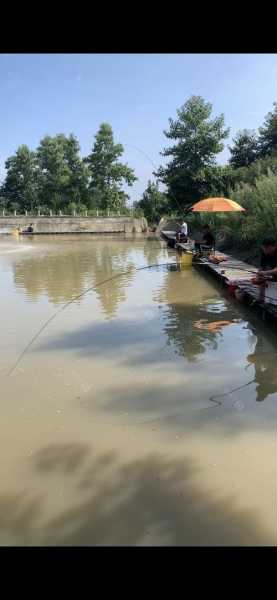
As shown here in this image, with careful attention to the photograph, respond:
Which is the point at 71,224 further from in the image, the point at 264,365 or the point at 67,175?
the point at 264,365

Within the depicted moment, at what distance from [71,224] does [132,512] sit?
4917 cm

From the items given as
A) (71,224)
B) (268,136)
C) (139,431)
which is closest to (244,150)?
(268,136)

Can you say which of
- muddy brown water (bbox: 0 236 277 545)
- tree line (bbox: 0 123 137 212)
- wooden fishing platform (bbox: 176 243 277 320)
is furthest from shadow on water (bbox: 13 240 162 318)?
tree line (bbox: 0 123 137 212)

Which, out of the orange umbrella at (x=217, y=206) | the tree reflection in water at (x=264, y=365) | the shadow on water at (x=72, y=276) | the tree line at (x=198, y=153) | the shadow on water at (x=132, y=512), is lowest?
the shadow on water at (x=132, y=512)

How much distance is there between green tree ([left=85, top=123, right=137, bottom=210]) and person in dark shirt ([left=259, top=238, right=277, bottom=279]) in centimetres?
4991

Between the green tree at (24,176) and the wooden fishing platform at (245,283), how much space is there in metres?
46.3

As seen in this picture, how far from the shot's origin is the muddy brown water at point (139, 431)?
303cm

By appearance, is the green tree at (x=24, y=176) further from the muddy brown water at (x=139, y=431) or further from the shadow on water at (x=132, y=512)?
the shadow on water at (x=132, y=512)

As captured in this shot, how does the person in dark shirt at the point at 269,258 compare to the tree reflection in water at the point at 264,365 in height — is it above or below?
above

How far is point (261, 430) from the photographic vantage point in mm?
4223

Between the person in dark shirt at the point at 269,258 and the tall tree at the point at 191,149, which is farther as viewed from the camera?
the tall tree at the point at 191,149

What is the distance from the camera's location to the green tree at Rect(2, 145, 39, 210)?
5744 centimetres

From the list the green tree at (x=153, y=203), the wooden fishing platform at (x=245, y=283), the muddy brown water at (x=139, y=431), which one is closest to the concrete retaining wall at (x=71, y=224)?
the green tree at (x=153, y=203)
